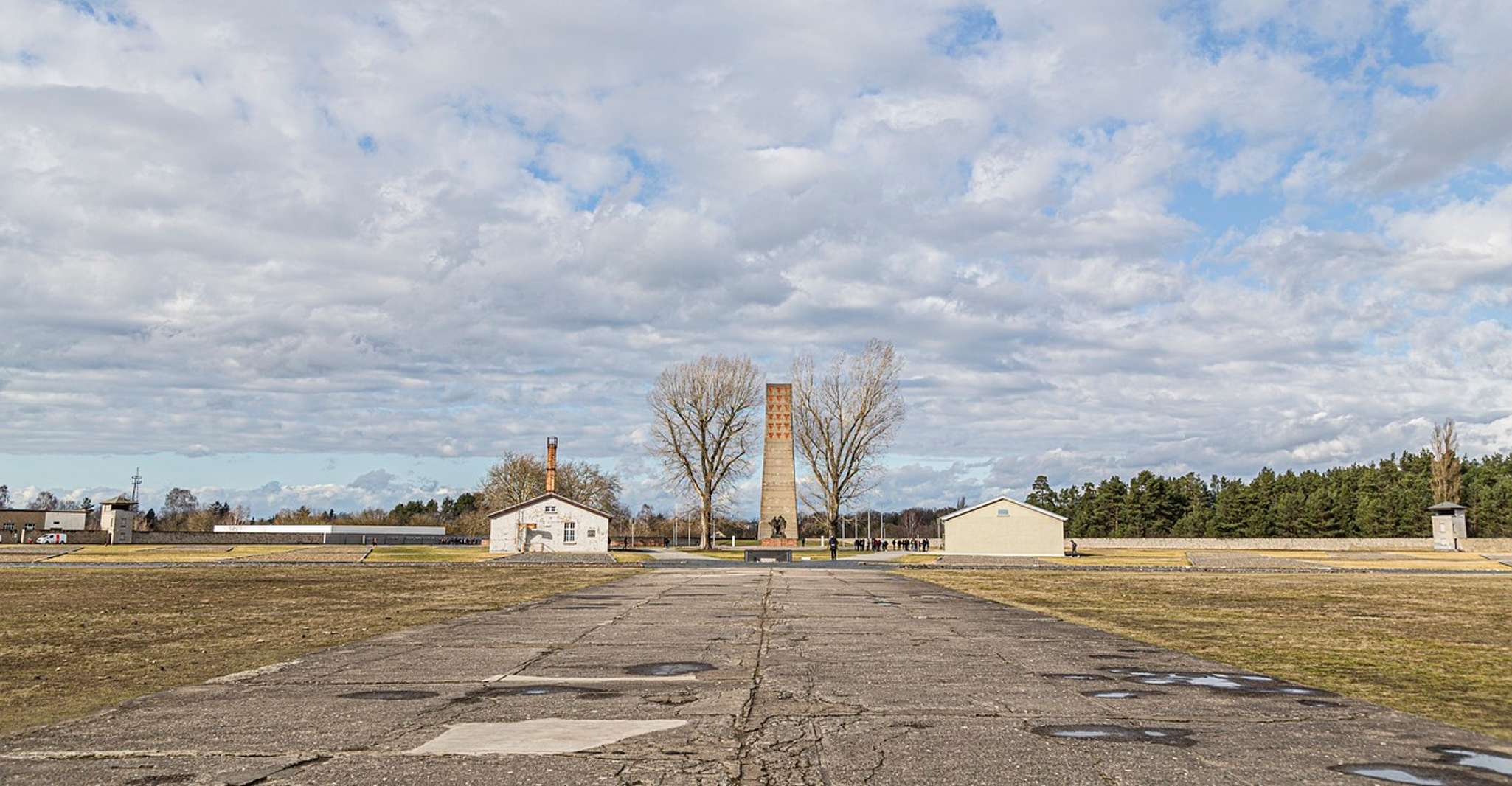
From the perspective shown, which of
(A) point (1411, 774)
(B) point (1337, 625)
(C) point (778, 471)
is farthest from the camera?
(C) point (778, 471)

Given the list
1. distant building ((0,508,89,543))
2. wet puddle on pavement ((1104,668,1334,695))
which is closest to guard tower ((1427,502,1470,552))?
wet puddle on pavement ((1104,668,1334,695))

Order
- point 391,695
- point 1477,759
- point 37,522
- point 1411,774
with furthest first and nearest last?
point 37,522
point 391,695
point 1477,759
point 1411,774

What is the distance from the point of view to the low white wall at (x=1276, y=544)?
74375 millimetres

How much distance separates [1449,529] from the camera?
70.6 meters

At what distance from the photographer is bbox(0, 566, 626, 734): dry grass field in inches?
454

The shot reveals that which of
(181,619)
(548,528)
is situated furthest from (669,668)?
(548,528)

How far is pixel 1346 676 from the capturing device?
39.9 ft

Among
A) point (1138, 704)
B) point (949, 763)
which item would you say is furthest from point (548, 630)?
point (949, 763)

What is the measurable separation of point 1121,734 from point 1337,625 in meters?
13.8

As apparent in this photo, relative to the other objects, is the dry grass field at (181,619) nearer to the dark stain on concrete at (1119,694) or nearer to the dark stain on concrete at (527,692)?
the dark stain on concrete at (527,692)

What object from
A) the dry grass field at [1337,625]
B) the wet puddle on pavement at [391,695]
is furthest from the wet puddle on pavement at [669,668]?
the dry grass field at [1337,625]

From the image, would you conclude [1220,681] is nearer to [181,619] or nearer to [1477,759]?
[1477,759]

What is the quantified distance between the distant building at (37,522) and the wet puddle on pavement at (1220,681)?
126 meters

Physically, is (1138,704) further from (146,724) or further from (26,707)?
(26,707)
